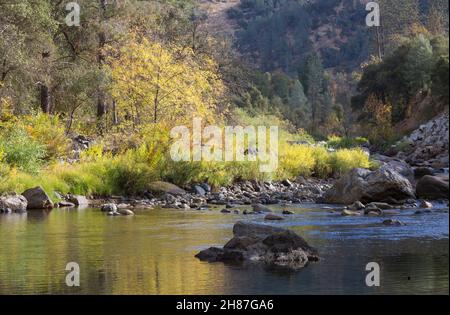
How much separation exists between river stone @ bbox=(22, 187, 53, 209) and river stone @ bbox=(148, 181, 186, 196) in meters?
4.39

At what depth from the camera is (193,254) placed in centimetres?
1381

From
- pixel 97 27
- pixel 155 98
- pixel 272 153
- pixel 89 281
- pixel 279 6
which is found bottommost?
pixel 89 281

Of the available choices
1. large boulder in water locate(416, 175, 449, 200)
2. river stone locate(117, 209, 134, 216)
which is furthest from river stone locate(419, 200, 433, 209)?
river stone locate(117, 209, 134, 216)

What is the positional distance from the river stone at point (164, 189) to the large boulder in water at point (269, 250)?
45.5ft

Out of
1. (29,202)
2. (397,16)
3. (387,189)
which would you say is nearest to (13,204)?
(29,202)

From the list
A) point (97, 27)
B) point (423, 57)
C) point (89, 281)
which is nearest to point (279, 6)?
point (423, 57)

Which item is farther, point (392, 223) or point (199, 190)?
point (199, 190)

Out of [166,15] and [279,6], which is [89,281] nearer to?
[166,15]

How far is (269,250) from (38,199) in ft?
40.6

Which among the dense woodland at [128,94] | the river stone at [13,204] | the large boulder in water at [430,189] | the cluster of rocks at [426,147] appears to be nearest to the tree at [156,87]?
the dense woodland at [128,94]

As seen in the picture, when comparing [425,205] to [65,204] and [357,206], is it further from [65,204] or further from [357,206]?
[65,204]

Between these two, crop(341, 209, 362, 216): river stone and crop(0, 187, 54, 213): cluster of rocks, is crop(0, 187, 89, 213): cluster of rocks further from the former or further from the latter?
crop(341, 209, 362, 216): river stone
